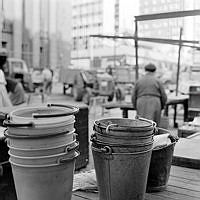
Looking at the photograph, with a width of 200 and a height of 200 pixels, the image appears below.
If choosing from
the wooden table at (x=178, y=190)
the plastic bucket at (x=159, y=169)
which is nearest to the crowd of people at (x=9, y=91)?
→ the wooden table at (x=178, y=190)

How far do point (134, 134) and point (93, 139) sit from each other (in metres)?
0.21

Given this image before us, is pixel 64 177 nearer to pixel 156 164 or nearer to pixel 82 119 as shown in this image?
pixel 156 164

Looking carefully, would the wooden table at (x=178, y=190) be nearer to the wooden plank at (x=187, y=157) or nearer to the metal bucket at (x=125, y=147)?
the wooden plank at (x=187, y=157)

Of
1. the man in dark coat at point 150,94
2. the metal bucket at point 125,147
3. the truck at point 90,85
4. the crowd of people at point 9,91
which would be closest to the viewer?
the metal bucket at point 125,147

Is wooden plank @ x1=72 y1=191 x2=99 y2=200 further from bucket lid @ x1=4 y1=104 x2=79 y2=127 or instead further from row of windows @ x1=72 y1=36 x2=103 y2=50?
row of windows @ x1=72 y1=36 x2=103 y2=50

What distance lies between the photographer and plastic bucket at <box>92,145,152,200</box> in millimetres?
1493

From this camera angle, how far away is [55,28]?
920 inches

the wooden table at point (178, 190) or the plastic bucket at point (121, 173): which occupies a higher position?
the plastic bucket at point (121, 173)

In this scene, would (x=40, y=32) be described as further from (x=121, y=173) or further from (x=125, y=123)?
(x=121, y=173)

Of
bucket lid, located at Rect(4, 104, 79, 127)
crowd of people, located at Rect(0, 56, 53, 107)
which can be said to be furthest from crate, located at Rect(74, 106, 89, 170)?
bucket lid, located at Rect(4, 104, 79, 127)

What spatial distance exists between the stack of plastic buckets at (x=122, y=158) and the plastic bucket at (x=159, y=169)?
202mm

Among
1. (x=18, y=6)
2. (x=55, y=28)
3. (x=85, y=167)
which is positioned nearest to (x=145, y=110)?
(x=85, y=167)

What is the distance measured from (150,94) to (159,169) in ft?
13.3

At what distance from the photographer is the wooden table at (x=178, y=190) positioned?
1729 millimetres
